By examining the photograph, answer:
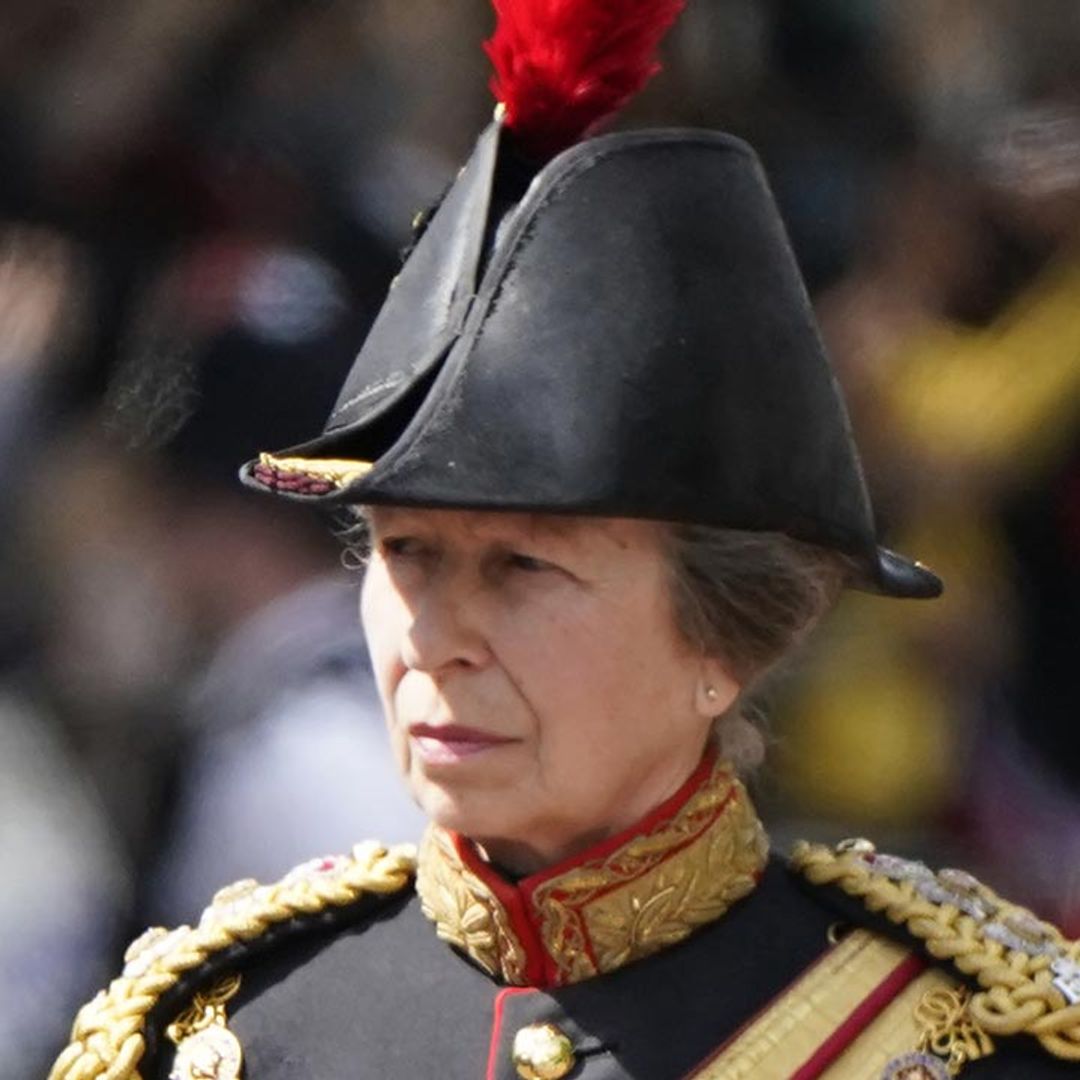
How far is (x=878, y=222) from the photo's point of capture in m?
3.83

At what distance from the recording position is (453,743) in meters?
2.30

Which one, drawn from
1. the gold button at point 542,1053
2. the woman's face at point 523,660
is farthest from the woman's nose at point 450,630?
the gold button at point 542,1053

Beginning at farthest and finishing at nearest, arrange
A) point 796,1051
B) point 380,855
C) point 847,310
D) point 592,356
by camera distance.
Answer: point 847,310 < point 380,855 < point 796,1051 < point 592,356

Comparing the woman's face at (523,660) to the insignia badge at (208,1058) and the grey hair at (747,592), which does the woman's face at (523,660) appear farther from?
the insignia badge at (208,1058)

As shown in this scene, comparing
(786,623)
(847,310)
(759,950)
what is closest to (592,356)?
(786,623)

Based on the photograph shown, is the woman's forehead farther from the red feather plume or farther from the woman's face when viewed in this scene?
the red feather plume

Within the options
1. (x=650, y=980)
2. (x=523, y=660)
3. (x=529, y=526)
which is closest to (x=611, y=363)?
(x=529, y=526)

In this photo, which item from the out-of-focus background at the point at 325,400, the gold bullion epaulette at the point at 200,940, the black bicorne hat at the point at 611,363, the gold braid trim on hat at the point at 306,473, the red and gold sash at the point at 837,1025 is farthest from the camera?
the out-of-focus background at the point at 325,400

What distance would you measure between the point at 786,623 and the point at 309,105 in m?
1.87

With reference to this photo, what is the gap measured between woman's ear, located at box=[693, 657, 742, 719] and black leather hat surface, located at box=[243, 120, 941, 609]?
0.54ft

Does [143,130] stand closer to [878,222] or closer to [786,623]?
[878,222]

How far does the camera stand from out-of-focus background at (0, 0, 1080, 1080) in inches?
148

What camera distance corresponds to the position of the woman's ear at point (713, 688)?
239cm

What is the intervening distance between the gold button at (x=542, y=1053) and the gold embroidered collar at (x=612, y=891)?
5 cm
